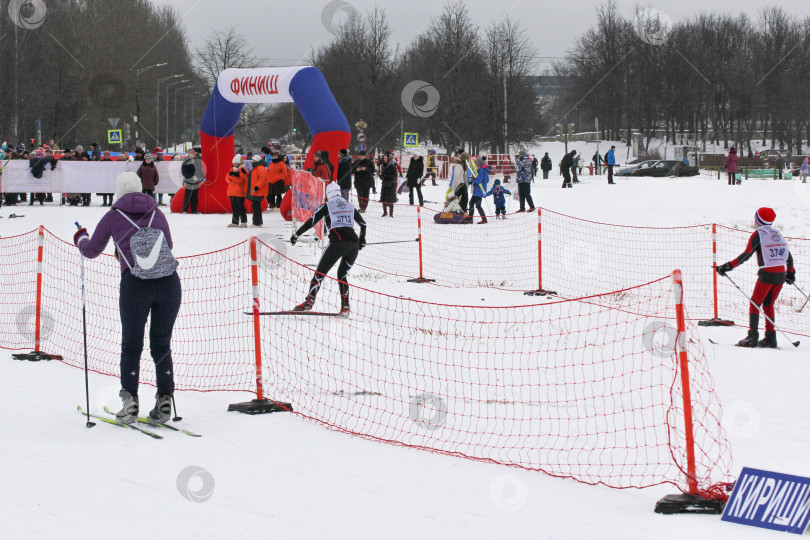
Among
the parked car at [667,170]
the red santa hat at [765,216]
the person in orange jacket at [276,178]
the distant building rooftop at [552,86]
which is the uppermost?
the distant building rooftop at [552,86]

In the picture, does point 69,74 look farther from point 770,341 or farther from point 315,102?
point 770,341

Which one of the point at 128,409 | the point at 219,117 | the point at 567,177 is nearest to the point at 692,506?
the point at 128,409

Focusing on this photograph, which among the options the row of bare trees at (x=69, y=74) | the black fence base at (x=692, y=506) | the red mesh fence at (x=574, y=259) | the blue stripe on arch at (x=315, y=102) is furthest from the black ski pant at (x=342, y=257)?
the row of bare trees at (x=69, y=74)

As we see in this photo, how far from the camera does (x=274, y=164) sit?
21.3 metres

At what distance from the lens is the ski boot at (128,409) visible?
612 centimetres

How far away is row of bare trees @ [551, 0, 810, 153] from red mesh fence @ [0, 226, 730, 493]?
63.4 m

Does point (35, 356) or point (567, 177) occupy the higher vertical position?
point (567, 177)

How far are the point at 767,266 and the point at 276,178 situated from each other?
14136 mm

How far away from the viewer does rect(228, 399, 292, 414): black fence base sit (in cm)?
652

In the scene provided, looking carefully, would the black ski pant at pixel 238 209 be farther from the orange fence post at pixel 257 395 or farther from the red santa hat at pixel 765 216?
the orange fence post at pixel 257 395

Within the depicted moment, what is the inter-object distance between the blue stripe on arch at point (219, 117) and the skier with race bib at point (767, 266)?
1539 cm

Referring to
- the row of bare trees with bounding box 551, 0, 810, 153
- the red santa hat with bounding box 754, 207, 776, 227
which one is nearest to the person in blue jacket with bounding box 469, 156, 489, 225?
the red santa hat with bounding box 754, 207, 776, 227

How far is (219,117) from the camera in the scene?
22.1m

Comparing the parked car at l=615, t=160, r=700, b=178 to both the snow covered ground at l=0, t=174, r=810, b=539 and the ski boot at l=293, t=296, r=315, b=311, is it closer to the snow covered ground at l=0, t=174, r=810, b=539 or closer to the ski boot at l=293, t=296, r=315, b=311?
the ski boot at l=293, t=296, r=315, b=311
